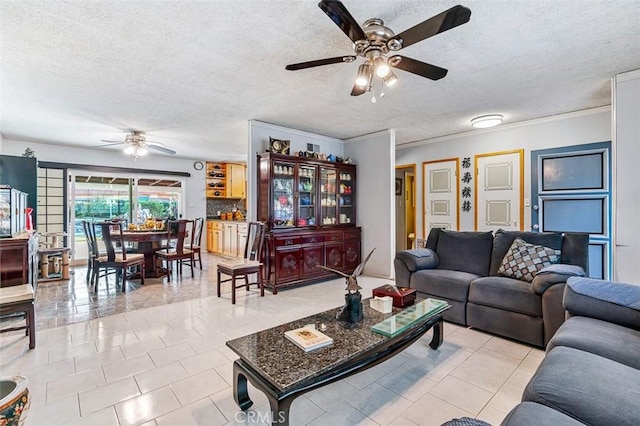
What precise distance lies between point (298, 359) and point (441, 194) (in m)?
4.75

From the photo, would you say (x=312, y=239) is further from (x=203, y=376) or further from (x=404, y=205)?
(x=404, y=205)

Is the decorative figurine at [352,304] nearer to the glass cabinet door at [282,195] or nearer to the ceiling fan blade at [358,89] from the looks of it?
the ceiling fan blade at [358,89]

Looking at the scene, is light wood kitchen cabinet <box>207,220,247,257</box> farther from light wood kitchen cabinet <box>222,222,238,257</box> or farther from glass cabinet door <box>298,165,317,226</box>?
glass cabinet door <box>298,165,317,226</box>

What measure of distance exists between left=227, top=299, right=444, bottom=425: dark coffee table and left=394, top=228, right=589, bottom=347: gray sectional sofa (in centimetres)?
110

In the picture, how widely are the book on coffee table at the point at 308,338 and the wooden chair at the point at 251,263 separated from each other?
2.14 m

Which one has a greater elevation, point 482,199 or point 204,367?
point 482,199

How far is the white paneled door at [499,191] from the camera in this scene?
4.70m

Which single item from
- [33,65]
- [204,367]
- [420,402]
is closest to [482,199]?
[420,402]

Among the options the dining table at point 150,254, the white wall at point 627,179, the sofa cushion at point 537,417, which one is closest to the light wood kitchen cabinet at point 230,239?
the dining table at point 150,254

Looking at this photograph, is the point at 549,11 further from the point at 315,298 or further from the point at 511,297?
the point at 315,298

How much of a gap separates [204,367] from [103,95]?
123 inches

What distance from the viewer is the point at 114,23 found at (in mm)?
2074

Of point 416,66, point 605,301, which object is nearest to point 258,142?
point 416,66

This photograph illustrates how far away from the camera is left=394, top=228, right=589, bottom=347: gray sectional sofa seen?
2492 millimetres
